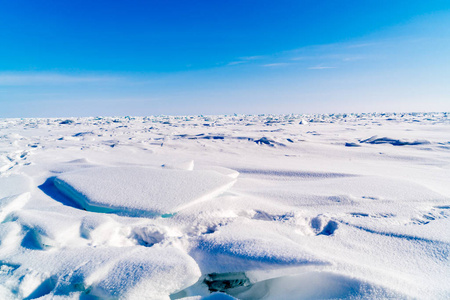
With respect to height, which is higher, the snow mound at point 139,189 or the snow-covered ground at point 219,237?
the snow mound at point 139,189

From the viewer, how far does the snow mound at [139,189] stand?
1.69 metres

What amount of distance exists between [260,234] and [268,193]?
81 centimetres

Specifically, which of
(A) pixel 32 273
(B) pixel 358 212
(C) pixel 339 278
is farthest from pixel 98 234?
(B) pixel 358 212

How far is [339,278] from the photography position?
36.7 inches

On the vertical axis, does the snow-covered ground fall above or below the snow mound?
below

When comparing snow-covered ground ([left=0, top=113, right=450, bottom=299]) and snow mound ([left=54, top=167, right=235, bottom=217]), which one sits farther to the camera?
snow mound ([left=54, top=167, right=235, bottom=217])

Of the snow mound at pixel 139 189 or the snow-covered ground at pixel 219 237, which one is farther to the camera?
the snow mound at pixel 139 189

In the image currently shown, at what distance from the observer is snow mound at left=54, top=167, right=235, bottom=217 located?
66.5 inches

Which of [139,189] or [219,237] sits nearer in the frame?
[219,237]

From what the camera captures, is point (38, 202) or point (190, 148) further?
point (190, 148)

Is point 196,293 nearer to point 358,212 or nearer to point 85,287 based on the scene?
point 85,287

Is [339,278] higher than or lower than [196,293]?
higher

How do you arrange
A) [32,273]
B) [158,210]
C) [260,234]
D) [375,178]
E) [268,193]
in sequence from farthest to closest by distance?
[375,178] → [268,193] → [158,210] → [260,234] → [32,273]

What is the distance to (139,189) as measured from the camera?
76.5 inches
